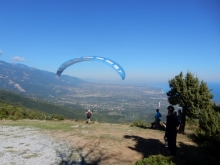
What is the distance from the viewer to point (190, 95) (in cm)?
1931

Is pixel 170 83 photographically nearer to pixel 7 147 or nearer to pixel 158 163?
pixel 158 163

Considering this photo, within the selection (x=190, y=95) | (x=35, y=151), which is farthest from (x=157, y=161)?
(x=190, y=95)

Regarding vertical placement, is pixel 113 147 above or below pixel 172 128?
below

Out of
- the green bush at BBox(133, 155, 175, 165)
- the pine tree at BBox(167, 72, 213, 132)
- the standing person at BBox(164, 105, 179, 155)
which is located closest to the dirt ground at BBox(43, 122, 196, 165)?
the standing person at BBox(164, 105, 179, 155)

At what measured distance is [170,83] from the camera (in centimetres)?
2120

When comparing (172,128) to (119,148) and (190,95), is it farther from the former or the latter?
(190,95)

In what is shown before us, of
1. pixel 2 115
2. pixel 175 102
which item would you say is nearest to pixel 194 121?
pixel 175 102

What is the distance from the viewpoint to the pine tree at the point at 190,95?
19.2m

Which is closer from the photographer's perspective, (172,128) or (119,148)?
(172,128)

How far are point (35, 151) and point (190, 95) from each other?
14887 mm

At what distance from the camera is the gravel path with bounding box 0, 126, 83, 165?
9.43m

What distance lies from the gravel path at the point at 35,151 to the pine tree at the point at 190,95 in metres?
12.7

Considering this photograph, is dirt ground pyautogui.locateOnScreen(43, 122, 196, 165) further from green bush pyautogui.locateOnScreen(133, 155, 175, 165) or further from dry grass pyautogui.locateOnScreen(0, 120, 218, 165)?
green bush pyautogui.locateOnScreen(133, 155, 175, 165)

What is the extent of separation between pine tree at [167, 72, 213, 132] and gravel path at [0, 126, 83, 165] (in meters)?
12.7
